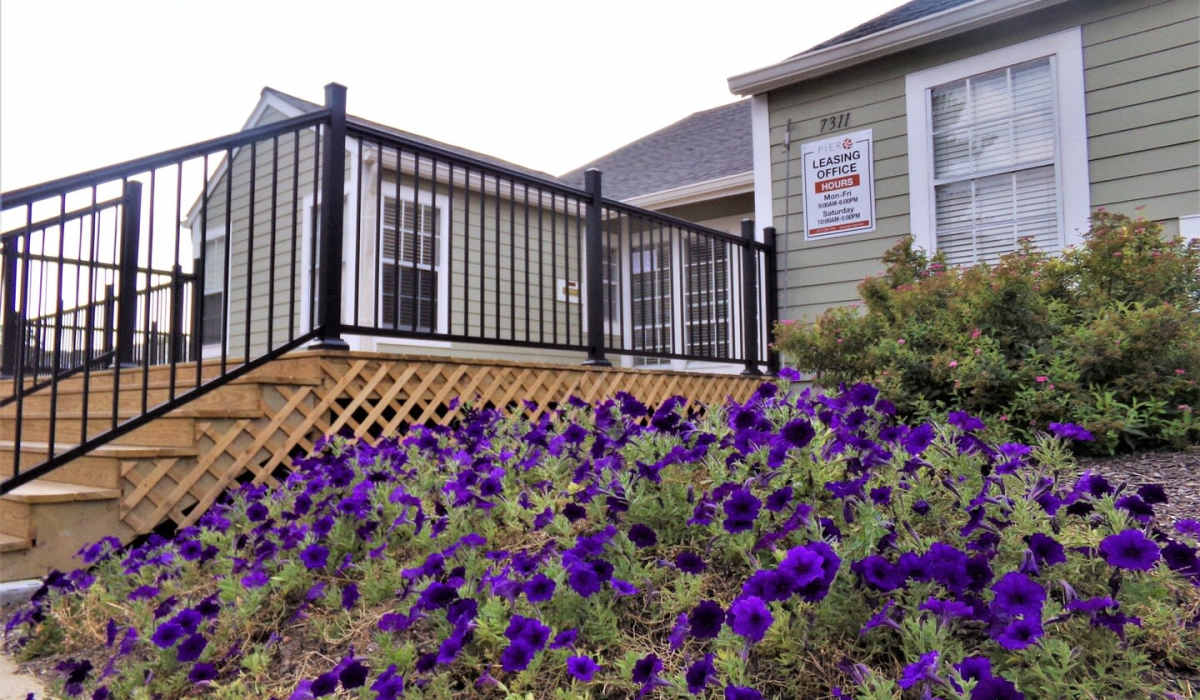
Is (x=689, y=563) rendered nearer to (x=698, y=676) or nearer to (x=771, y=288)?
(x=698, y=676)

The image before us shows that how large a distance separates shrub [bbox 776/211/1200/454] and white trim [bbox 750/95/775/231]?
228cm

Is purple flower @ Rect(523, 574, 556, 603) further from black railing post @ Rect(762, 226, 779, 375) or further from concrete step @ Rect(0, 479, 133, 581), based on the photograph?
black railing post @ Rect(762, 226, 779, 375)

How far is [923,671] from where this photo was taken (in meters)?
1.11

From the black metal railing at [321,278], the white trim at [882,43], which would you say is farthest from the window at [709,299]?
the white trim at [882,43]

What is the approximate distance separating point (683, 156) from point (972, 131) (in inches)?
190

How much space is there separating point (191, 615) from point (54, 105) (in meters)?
2.48

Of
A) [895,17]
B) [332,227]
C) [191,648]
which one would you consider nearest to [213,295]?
[332,227]

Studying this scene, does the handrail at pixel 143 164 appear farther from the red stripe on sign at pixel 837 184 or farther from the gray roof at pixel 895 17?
the gray roof at pixel 895 17

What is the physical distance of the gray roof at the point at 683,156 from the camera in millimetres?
8812

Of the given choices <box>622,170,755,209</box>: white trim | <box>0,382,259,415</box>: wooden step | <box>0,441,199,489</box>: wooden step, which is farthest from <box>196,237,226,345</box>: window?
<box>0,441,199,489</box>: wooden step

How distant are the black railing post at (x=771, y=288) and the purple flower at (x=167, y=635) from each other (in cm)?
519

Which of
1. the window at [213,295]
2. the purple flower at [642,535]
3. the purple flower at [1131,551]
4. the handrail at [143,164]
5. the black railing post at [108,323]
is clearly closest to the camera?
the purple flower at [1131,551]

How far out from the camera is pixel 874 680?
3.70 feet

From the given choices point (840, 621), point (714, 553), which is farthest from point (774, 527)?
point (840, 621)
